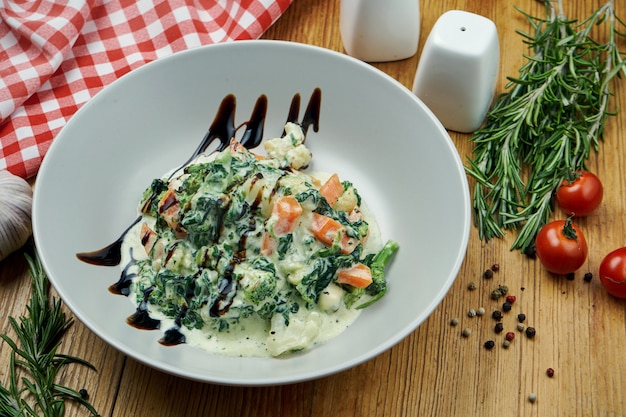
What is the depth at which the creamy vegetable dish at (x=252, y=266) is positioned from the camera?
217 centimetres

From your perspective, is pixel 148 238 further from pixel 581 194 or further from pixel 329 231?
pixel 581 194

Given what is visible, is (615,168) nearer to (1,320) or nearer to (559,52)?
(559,52)

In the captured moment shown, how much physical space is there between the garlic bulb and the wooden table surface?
0.11m

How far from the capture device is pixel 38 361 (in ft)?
7.41

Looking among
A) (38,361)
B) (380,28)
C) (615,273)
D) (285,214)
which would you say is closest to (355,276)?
(285,214)

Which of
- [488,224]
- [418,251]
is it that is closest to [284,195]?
[418,251]

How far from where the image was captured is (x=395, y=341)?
78.5 inches

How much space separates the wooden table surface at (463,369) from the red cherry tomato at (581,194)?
0.12 metres

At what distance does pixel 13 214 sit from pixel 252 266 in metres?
0.95

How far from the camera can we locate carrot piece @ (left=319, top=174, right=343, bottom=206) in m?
2.39

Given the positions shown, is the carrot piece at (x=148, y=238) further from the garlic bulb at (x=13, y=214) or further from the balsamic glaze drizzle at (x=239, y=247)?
the garlic bulb at (x=13, y=214)

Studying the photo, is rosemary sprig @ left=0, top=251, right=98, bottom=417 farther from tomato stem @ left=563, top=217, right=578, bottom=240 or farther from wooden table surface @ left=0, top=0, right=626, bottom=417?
tomato stem @ left=563, top=217, right=578, bottom=240

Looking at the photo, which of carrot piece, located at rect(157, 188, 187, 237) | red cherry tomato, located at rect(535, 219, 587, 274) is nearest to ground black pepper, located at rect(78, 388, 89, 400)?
carrot piece, located at rect(157, 188, 187, 237)

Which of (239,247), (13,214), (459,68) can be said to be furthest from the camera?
(459,68)
